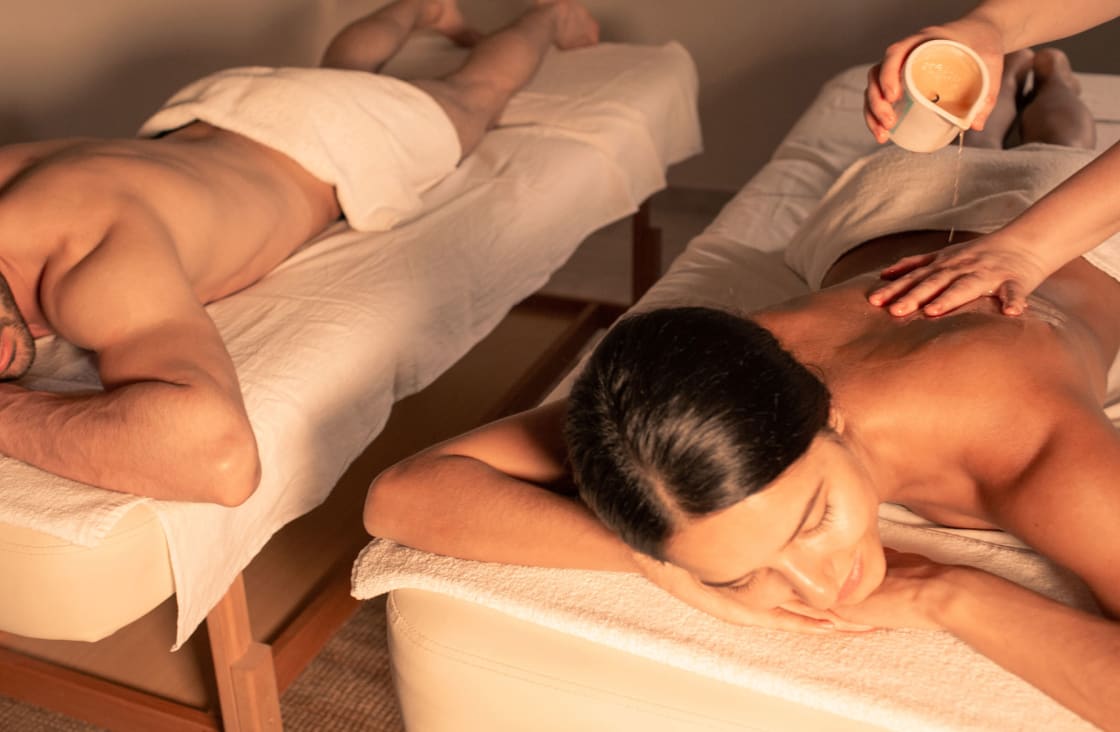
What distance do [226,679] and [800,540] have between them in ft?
3.12

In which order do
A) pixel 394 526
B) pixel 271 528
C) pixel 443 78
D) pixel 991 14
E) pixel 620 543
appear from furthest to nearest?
pixel 443 78
pixel 271 528
pixel 991 14
pixel 394 526
pixel 620 543

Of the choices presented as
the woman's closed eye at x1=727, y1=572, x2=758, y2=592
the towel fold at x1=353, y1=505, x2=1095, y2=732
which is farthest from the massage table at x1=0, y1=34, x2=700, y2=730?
the woman's closed eye at x1=727, y1=572, x2=758, y2=592

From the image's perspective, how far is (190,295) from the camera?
1.50 meters

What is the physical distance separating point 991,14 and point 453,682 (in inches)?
44.3

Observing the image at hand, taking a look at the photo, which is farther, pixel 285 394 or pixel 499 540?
pixel 285 394

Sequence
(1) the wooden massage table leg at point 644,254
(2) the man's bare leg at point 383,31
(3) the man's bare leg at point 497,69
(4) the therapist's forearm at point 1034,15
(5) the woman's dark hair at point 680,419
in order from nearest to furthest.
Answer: (5) the woman's dark hair at point 680,419, (4) the therapist's forearm at point 1034,15, (3) the man's bare leg at point 497,69, (2) the man's bare leg at point 383,31, (1) the wooden massage table leg at point 644,254

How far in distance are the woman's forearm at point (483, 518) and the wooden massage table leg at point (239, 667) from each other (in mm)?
381

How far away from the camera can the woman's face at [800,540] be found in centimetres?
93

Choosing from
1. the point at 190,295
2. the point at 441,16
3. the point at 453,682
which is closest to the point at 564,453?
the point at 453,682

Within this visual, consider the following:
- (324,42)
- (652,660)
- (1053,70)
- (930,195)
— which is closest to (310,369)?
(652,660)

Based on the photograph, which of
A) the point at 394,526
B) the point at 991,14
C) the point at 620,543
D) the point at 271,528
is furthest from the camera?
the point at 271,528

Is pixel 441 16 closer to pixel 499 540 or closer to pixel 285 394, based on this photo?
pixel 285 394

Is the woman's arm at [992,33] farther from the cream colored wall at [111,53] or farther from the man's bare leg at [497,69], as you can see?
the cream colored wall at [111,53]

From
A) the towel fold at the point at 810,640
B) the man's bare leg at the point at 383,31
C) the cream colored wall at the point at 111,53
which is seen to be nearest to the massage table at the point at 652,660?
the towel fold at the point at 810,640
